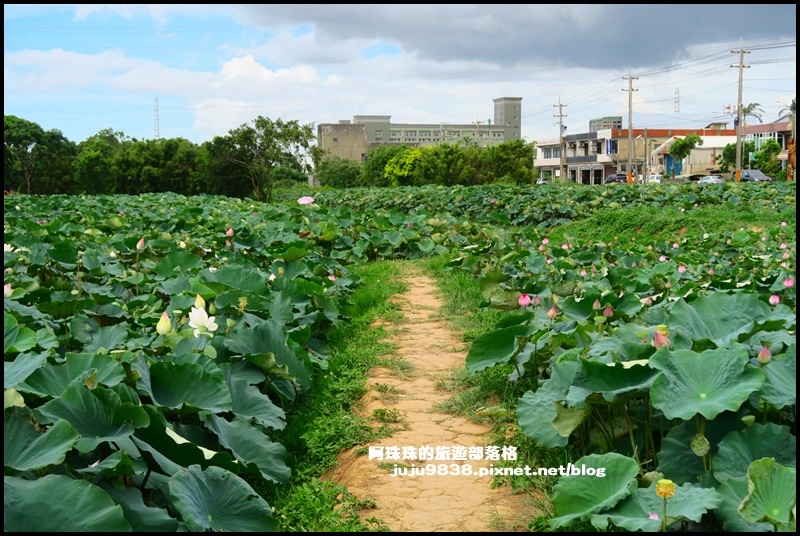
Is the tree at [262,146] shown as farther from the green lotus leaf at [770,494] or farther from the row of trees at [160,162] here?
the green lotus leaf at [770,494]

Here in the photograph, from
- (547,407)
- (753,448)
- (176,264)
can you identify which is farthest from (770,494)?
(176,264)

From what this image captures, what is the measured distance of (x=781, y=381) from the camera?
2088 millimetres

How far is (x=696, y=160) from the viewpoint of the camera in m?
49.4

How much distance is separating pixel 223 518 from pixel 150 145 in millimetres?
32606

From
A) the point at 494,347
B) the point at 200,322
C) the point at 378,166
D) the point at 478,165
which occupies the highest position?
the point at 478,165

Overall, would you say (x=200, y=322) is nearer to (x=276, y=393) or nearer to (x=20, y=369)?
(x=276, y=393)

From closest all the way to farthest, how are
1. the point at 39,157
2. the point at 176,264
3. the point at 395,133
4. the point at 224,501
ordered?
1. the point at 224,501
2. the point at 176,264
3. the point at 39,157
4. the point at 395,133

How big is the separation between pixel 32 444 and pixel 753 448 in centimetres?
181

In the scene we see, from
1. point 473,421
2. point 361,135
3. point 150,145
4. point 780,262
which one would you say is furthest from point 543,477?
point 361,135

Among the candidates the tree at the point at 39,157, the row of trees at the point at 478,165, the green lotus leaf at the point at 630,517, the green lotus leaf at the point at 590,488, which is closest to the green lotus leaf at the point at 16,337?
the green lotus leaf at the point at 590,488

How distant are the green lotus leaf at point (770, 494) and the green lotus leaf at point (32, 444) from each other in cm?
153

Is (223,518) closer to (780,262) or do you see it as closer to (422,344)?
(422,344)

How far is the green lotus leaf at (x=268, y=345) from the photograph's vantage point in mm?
3020

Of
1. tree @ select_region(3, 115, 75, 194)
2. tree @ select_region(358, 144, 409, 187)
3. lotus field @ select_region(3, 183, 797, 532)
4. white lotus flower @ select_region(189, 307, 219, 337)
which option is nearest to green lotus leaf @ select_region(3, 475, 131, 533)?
lotus field @ select_region(3, 183, 797, 532)
